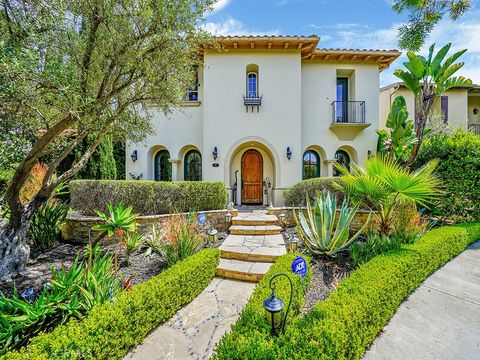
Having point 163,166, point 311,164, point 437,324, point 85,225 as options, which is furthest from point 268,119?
point 437,324

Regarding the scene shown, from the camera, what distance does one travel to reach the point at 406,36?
176 inches

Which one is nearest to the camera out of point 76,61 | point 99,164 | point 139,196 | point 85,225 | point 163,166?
point 76,61

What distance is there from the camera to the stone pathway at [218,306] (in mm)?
2787

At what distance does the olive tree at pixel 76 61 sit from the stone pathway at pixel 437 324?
5.71 metres

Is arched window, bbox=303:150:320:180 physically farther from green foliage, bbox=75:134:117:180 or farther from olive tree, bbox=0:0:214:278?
green foliage, bbox=75:134:117:180

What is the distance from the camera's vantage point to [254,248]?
5457 mm

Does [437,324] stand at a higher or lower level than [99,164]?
lower

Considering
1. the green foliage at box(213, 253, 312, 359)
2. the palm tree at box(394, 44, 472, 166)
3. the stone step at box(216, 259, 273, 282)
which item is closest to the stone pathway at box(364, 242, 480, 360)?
the green foliage at box(213, 253, 312, 359)

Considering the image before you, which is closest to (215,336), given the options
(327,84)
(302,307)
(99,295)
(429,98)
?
(302,307)

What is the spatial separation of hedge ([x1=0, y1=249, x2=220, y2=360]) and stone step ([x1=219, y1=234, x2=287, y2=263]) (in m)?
1.27

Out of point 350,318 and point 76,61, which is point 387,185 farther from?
point 76,61

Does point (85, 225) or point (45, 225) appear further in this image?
point (85, 225)

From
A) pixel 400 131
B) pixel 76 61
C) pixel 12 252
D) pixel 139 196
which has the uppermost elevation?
pixel 76 61

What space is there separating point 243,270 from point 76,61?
531 cm
